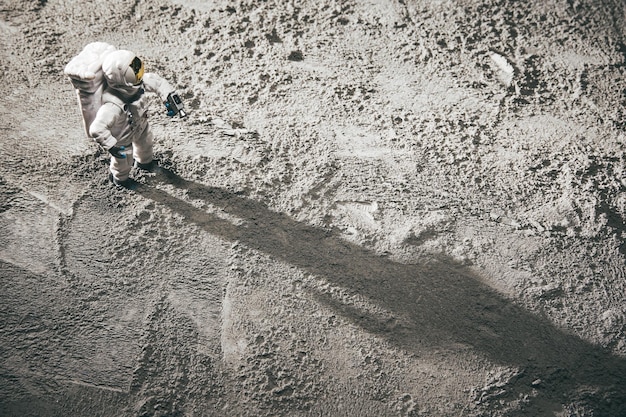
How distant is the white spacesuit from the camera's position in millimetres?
2867

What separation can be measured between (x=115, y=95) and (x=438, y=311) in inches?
87.8

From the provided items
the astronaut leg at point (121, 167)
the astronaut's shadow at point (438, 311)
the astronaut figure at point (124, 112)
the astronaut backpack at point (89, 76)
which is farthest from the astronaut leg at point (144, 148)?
the astronaut backpack at point (89, 76)

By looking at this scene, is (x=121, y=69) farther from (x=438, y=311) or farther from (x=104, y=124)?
(x=438, y=311)

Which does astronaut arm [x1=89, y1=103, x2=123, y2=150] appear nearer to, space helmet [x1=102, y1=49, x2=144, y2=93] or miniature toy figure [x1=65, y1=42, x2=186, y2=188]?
miniature toy figure [x1=65, y1=42, x2=186, y2=188]

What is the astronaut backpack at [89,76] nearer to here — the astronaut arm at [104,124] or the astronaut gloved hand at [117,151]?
the astronaut arm at [104,124]

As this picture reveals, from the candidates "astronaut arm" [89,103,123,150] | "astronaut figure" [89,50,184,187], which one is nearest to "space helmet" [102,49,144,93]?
"astronaut figure" [89,50,184,187]

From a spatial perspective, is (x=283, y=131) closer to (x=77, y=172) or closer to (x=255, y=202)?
(x=255, y=202)

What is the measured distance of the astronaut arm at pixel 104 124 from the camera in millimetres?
2895

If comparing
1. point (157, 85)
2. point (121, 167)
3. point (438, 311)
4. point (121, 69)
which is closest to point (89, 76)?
point (121, 69)

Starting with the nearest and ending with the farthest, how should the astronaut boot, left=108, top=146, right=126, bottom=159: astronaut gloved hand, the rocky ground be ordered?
the rocky ground < left=108, top=146, right=126, bottom=159: astronaut gloved hand < the astronaut boot

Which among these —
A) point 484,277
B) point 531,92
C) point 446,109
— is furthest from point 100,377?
point 531,92

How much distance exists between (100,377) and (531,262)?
257cm

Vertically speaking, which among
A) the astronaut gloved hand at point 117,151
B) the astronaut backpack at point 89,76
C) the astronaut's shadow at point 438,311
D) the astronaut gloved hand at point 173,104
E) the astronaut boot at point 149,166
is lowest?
the astronaut's shadow at point 438,311

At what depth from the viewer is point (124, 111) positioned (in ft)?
9.94
